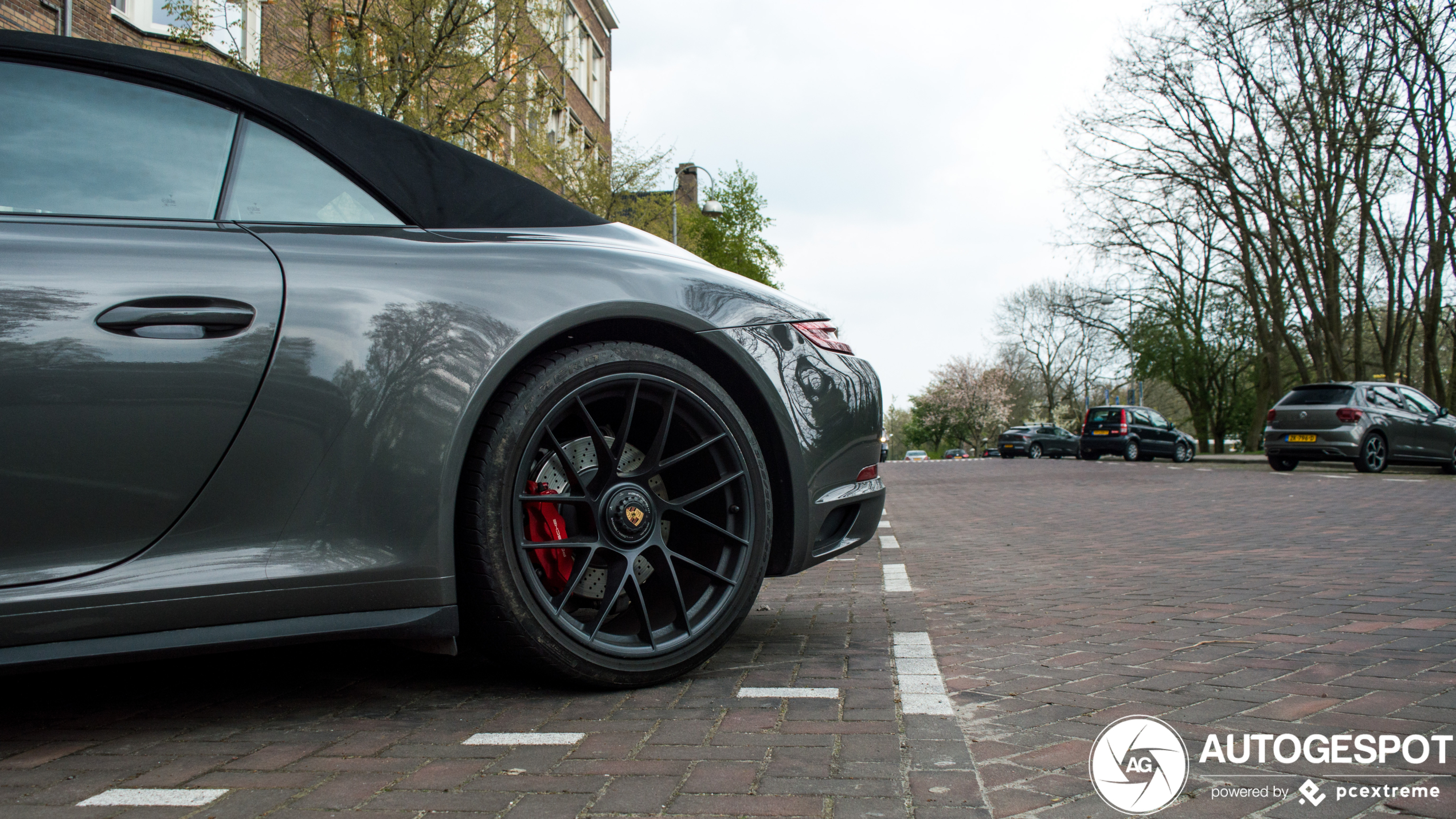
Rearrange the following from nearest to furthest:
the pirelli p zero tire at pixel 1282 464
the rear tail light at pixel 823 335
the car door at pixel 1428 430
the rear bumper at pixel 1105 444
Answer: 1. the rear tail light at pixel 823 335
2. the car door at pixel 1428 430
3. the pirelli p zero tire at pixel 1282 464
4. the rear bumper at pixel 1105 444

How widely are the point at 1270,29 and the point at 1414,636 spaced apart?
24.7 meters

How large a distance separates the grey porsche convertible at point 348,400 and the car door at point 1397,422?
18200 mm

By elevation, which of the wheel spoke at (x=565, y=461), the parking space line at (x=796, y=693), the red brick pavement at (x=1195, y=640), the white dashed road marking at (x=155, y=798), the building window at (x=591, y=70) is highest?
the building window at (x=591, y=70)

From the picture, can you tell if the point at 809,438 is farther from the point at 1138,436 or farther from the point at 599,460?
the point at 1138,436

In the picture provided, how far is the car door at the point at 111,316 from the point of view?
2.03m

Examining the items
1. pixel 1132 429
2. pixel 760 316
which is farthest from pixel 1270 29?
pixel 760 316

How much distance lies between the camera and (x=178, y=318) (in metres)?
2.18

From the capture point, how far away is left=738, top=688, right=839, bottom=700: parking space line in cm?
262

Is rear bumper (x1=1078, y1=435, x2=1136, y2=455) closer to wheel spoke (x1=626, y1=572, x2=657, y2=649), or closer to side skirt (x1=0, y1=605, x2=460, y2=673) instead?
wheel spoke (x1=626, y1=572, x2=657, y2=649)

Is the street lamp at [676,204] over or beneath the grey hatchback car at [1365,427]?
over

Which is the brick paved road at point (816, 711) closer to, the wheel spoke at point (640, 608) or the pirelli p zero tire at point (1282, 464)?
the wheel spoke at point (640, 608)

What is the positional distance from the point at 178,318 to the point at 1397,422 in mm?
19969

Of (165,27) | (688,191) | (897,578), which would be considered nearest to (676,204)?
(165,27)

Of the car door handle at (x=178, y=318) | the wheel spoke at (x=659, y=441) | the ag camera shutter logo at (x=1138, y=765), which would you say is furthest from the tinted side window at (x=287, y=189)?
the ag camera shutter logo at (x=1138, y=765)
